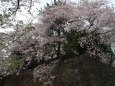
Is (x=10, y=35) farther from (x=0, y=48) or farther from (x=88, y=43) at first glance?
(x=88, y=43)

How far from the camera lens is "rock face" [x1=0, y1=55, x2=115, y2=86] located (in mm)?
9266

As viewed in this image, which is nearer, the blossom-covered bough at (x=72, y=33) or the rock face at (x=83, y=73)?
the rock face at (x=83, y=73)

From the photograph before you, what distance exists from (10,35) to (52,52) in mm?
2978

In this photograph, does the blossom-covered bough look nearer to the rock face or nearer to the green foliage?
the green foliage

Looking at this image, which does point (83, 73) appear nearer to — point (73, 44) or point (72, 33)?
point (73, 44)

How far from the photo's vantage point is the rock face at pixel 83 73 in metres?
9.27

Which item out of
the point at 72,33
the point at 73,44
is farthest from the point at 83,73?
the point at 72,33

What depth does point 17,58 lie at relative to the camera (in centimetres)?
1224

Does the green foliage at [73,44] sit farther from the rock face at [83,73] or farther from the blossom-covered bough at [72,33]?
the rock face at [83,73]

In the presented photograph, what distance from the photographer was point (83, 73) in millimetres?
9398

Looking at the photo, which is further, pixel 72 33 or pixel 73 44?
pixel 72 33

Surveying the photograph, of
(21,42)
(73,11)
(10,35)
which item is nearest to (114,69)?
(73,11)

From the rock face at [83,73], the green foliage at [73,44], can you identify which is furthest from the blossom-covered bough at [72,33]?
the rock face at [83,73]

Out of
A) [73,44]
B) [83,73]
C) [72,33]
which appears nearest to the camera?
[83,73]
